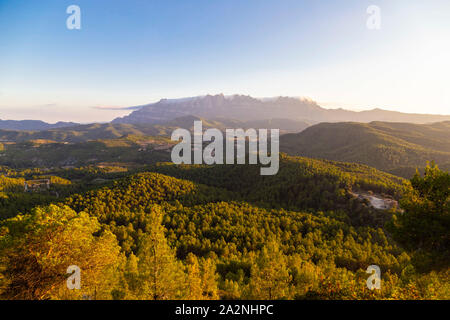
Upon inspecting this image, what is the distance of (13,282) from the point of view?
14.6 metres

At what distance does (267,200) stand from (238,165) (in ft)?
147

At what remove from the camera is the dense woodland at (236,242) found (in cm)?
1469

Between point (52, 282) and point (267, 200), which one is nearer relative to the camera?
point (52, 282)

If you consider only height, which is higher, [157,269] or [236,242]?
[157,269]

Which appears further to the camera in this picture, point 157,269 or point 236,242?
point 236,242

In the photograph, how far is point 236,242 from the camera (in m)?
44.2

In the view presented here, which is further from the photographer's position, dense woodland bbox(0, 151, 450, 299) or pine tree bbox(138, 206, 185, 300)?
dense woodland bbox(0, 151, 450, 299)

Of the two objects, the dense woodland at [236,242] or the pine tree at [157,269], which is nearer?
the pine tree at [157,269]

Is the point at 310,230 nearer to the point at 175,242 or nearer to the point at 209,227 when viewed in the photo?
the point at 209,227

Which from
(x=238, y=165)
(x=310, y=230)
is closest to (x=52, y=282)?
(x=310, y=230)

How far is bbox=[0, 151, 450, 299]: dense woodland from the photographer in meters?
14.7
